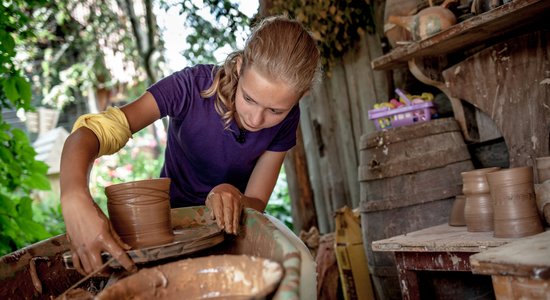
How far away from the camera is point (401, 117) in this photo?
10.8 ft

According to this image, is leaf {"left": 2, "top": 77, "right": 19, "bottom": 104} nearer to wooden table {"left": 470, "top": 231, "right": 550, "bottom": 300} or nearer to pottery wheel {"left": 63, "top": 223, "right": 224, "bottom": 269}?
pottery wheel {"left": 63, "top": 223, "right": 224, "bottom": 269}

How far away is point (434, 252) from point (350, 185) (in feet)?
7.28

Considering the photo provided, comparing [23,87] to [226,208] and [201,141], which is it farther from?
[226,208]

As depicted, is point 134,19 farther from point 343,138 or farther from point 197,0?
point 343,138

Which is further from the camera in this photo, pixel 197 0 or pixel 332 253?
pixel 197 0

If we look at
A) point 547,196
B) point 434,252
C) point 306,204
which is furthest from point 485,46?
point 306,204

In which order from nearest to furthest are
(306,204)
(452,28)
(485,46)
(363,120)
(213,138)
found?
(213,138) → (452,28) → (485,46) → (363,120) → (306,204)

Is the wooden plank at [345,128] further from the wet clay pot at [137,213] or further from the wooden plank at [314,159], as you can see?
the wet clay pot at [137,213]

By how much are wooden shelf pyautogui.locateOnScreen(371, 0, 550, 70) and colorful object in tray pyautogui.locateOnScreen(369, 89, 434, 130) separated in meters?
0.24

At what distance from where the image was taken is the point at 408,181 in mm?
2914

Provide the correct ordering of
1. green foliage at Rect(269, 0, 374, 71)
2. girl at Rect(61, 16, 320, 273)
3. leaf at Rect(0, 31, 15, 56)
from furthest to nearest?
green foliage at Rect(269, 0, 374, 71) → leaf at Rect(0, 31, 15, 56) → girl at Rect(61, 16, 320, 273)

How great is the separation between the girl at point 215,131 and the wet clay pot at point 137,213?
119 millimetres

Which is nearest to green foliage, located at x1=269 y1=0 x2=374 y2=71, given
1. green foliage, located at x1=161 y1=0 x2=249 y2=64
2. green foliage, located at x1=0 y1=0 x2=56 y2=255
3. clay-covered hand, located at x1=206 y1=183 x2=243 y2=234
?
green foliage, located at x1=161 y1=0 x2=249 y2=64

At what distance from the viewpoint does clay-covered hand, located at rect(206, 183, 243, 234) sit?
5.86 feet
